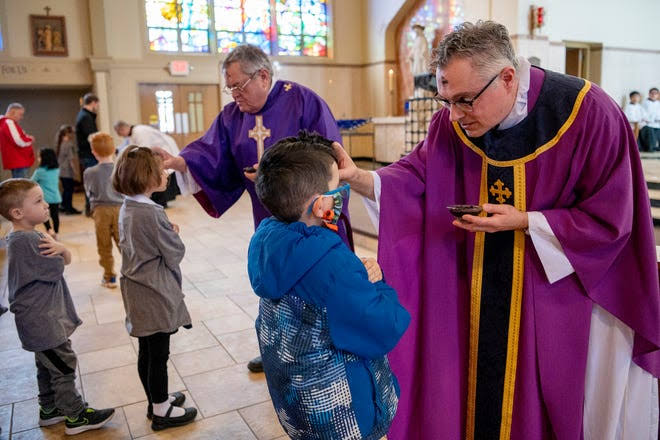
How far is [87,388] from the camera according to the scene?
3125 millimetres

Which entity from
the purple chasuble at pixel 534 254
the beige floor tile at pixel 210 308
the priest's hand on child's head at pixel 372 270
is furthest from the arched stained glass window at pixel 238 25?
the priest's hand on child's head at pixel 372 270

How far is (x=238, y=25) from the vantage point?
559 inches

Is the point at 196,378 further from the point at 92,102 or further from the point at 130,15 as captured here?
the point at 130,15

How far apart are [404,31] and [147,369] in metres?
13.6

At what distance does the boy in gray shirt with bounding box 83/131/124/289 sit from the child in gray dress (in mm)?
2493

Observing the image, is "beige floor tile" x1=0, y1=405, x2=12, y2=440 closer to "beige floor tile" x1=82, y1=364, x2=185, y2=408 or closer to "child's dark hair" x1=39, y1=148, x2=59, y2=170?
"beige floor tile" x1=82, y1=364, x2=185, y2=408

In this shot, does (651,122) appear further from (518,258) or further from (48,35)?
(48,35)

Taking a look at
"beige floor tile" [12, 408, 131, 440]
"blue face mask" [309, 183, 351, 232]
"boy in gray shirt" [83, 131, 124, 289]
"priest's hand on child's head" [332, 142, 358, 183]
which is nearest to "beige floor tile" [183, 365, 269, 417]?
"beige floor tile" [12, 408, 131, 440]

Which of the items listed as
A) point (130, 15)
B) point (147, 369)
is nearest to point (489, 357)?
point (147, 369)

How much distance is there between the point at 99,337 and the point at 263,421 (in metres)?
1.76

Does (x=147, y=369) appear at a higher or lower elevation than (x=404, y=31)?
lower

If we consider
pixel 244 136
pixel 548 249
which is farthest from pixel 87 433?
pixel 548 249

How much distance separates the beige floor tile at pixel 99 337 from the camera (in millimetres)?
3736

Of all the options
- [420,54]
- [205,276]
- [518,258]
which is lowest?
[205,276]
